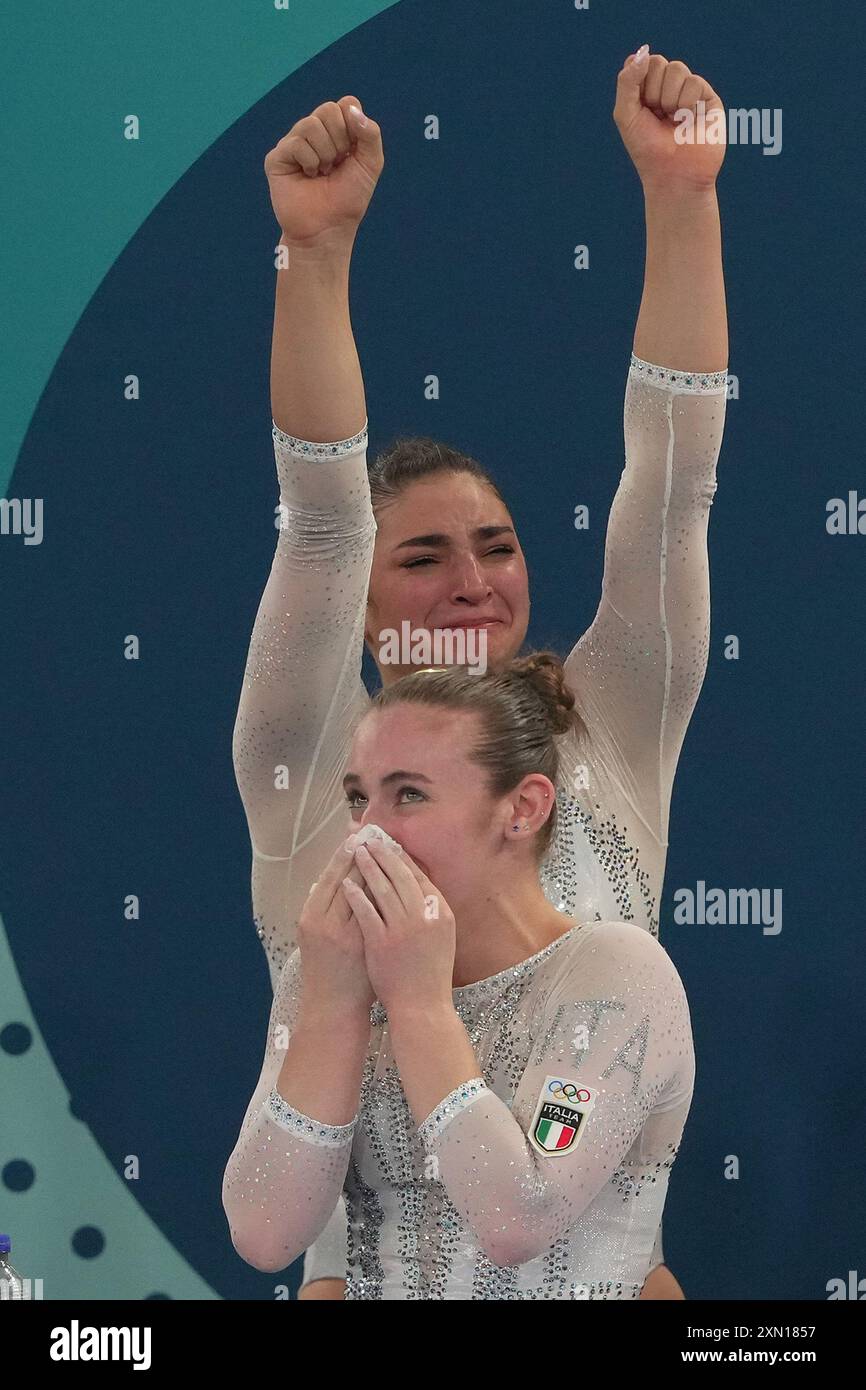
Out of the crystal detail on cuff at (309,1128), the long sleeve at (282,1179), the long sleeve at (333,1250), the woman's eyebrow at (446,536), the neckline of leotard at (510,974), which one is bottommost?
the long sleeve at (333,1250)

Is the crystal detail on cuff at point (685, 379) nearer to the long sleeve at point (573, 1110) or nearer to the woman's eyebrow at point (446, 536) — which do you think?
the woman's eyebrow at point (446, 536)

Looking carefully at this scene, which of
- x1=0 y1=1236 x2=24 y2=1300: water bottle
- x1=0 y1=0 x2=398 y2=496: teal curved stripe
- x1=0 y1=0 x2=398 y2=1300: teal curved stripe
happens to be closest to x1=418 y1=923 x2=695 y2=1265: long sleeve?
x1=0 y1=1236 x2=24 y2=1300: water bottle

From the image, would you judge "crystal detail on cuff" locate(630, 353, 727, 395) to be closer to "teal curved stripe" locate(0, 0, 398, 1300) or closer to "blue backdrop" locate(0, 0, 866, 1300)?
"blue backdrop" locate(0, 0, 866, 1300)

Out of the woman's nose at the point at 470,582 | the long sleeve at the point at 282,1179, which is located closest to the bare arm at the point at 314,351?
the woman's nose at the point at 470,582

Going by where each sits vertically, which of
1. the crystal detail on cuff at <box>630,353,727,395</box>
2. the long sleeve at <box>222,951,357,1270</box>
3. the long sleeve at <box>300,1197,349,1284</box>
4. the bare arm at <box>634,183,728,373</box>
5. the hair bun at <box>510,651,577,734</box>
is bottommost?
the long sleeve at <box>300,1197,349,1284</box>

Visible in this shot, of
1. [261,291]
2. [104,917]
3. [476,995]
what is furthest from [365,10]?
[476,995]

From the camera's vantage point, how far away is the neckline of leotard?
163cm

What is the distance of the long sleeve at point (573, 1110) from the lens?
146cm

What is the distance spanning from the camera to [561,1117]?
1.48 metres

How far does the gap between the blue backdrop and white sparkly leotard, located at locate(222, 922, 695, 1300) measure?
1.13m

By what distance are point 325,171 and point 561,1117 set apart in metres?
0.94

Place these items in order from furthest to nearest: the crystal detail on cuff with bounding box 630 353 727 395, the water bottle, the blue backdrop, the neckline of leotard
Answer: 1. the blue backdrop
2. the water bottle
3. the crystal detail on cuff with bounding box 630 353 727 395
4. the neckline of leotard

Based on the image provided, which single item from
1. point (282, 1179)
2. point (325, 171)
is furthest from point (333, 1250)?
point (325, 171)

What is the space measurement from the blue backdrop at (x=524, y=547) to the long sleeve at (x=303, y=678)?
0.87 m
